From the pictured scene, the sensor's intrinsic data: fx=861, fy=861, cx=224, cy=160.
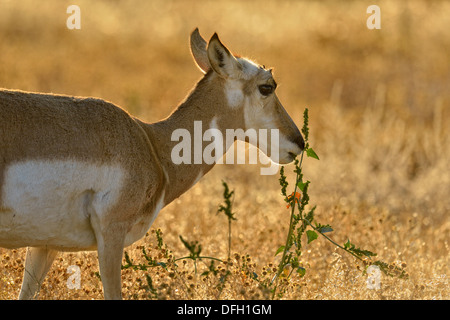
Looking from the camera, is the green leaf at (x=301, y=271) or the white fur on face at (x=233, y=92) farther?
the white fur on face at (x=233, y=92)

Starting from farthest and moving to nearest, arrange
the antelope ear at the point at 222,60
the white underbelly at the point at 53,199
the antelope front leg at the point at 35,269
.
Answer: the antelope front leg at the point at 35,269
the antelope ear at the point at 222,60
the white underbelly at the point at 53,199

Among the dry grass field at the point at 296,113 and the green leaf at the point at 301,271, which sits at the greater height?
the dry grass field at the point at 296,113

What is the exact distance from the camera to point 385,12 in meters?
21.0

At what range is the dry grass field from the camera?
672cm

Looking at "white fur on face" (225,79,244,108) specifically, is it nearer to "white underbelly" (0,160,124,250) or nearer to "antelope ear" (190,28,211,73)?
"antelope ear" (190,28,211,73)

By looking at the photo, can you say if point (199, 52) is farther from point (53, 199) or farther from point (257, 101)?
point (53, 199)

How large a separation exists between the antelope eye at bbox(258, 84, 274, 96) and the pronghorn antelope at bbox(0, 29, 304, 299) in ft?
0.86

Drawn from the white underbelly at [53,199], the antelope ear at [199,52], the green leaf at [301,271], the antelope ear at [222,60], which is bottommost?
the green leaf at [301,271]

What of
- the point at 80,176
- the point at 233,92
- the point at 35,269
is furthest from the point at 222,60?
the point at 35,269

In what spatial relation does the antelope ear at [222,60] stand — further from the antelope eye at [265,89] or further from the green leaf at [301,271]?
the green leaf at [301,271]

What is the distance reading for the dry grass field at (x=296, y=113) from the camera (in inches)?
265

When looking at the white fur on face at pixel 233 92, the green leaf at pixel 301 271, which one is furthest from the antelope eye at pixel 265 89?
the green leaf at pixel 301 271

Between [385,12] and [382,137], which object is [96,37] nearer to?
[385,12]

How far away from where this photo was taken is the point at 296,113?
15.3 meters
